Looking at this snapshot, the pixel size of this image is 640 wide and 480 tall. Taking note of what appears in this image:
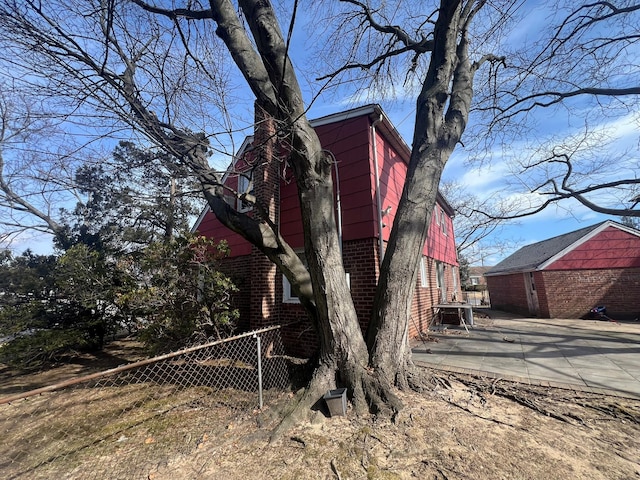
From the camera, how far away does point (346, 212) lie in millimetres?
6270

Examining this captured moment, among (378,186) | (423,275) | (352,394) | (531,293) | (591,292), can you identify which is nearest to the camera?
(352,394)

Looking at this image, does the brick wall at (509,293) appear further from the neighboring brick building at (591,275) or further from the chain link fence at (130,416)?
the chain link fence at (130,416)

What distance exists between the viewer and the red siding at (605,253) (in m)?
12.1

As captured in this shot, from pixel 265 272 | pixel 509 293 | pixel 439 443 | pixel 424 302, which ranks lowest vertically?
pixel 439 443

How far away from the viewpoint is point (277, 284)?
6816 millimetres

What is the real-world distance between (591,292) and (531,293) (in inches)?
89.9

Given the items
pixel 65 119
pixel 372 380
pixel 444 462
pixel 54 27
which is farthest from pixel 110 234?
pixel 444 462

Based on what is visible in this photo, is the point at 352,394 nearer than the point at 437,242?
Yes

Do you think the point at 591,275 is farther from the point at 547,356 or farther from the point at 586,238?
the point at 547,356

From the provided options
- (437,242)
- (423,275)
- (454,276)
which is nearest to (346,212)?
(423,275)

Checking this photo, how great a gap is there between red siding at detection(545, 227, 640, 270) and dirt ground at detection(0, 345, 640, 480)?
473 inches

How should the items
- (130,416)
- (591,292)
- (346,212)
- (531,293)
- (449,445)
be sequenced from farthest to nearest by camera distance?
(531,293), (591,292), (346,212), (130,416), (449,445)

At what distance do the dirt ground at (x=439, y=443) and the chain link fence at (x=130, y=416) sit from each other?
16 cm

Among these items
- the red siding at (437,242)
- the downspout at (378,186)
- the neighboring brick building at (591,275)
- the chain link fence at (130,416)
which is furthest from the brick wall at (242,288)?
the neighboring brick building at (591,275)
